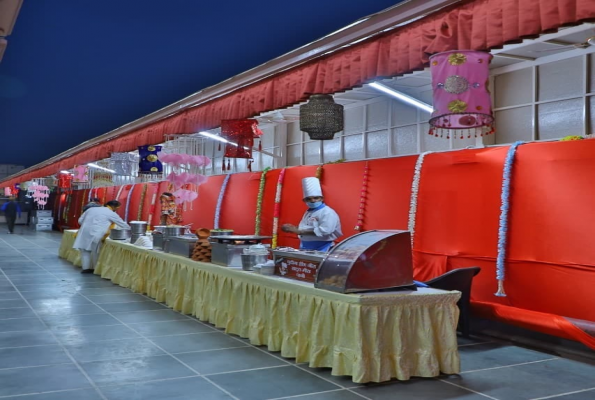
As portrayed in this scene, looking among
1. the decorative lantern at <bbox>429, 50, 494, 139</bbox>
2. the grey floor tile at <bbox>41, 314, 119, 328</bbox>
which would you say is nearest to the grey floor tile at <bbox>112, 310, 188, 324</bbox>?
the grey floor tile at <bbox>41, 314, 119, 328</bbox>

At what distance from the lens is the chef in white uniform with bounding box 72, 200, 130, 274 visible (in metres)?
9.71

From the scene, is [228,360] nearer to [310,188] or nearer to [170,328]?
[170,328]

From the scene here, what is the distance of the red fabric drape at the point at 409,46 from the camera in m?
3.21

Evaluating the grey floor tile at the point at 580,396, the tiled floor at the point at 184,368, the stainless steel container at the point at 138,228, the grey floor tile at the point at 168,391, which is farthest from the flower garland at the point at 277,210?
the grey floor tile at the point at 580,396

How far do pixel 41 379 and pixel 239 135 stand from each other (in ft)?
14.8

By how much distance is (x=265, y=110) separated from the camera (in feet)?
20.1

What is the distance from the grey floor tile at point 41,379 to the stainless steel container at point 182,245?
7.83 ft

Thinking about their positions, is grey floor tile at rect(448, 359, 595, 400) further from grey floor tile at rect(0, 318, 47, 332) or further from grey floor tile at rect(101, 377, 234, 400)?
grey floor tile at rect(0, 318, 47, 332)

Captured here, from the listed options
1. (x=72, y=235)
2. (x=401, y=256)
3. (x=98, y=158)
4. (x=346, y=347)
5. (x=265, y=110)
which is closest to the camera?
(x=346, y=347)

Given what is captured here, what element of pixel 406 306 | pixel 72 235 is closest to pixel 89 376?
pixel 406 306

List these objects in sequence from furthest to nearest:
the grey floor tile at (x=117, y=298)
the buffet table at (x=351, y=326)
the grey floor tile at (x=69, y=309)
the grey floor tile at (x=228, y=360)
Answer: the grey floor tile at (x=117, y=298)
the grey floor tile at (x=69, y=309)
the grey floor tile at (x=228, y=360)
the buffet table at (x=351, y=326)

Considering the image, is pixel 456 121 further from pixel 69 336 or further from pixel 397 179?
pixel 69 336

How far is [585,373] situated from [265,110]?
3.87m

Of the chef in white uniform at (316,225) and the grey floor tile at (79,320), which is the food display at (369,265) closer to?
the chef in white uniform at (316,225)
